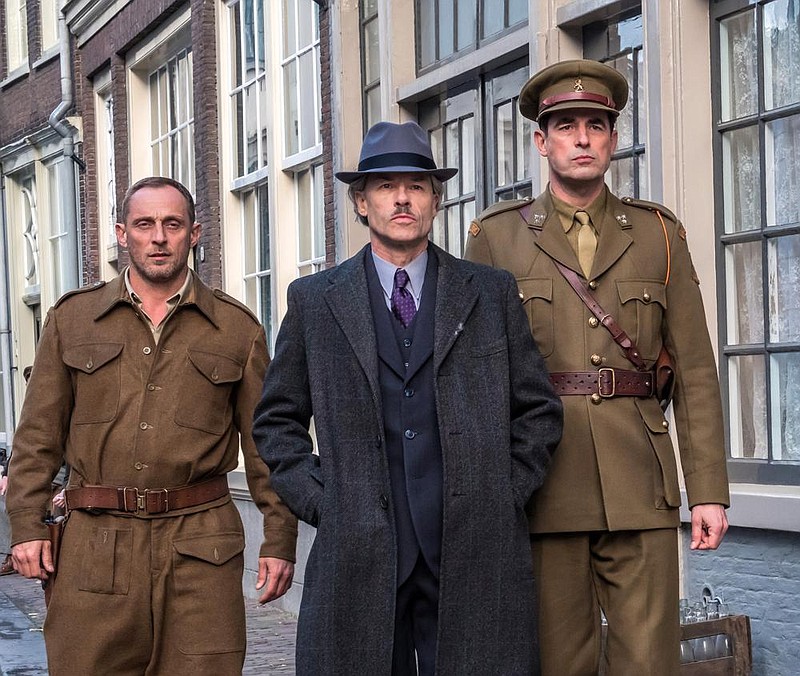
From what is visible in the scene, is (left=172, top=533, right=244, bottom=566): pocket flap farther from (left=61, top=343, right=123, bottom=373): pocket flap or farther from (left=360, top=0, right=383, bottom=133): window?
(left=360, top=0, right=383, bottom=133): window

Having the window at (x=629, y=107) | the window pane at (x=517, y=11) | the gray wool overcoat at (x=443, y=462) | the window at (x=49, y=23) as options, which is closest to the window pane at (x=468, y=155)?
the window pane at (x=517, y=11)

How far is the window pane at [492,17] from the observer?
356 inches

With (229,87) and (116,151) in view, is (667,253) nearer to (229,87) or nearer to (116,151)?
(229,87)

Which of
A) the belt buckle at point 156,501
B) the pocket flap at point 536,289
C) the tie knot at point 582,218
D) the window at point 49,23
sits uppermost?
the window at point 49,23

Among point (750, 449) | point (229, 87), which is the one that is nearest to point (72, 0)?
point (229, 87)

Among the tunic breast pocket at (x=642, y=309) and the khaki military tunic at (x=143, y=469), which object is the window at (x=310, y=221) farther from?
the tunic breast pocket at (x=642, y=309)

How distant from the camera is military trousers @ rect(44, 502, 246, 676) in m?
5.06

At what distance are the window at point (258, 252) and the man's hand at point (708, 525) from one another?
8200mm

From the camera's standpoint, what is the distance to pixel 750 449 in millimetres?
6953

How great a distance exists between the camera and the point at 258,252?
13219 millimetres

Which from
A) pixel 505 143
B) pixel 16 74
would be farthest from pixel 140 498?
pixel 16 74

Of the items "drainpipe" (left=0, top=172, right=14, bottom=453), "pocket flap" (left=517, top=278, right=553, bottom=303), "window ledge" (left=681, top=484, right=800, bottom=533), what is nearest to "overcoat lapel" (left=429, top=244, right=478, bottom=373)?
"pocket flap" (left=517, top=278, right=553, bottom=303)

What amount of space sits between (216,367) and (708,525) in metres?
1.64

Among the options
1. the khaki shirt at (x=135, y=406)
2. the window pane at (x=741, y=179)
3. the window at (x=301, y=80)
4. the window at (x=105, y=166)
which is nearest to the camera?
the khaki shirt at (x=135, y=406)
